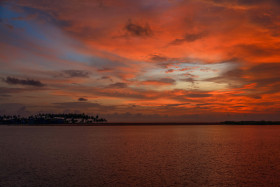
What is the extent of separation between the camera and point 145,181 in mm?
27406

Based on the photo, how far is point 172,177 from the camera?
2938 centimetres

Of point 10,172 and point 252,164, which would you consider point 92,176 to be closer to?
point 10,172

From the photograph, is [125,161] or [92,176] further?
[125,161]

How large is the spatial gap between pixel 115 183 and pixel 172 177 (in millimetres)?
7325

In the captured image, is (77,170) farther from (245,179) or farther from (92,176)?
(245,179)

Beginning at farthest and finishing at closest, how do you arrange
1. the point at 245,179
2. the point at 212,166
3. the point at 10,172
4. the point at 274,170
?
1. the point at 212,166
2. the point at 274,170
3. the point at 10,172
4. the point at 245,179

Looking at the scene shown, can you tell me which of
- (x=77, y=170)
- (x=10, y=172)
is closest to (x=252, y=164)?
(x=77, y=170)

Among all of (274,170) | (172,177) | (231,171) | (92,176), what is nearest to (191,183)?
(172,177)

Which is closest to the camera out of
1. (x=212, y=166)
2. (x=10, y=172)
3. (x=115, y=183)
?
(x=115, y=183)

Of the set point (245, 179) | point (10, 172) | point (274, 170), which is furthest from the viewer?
point (274, 170)

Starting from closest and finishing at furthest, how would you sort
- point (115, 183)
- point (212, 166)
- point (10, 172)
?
point (115, 183)
point (10, 172)
point (212, 166)

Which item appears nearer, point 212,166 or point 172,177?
point 172,177

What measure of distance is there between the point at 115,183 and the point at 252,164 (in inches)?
957

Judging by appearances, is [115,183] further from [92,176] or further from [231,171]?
[231,171]
